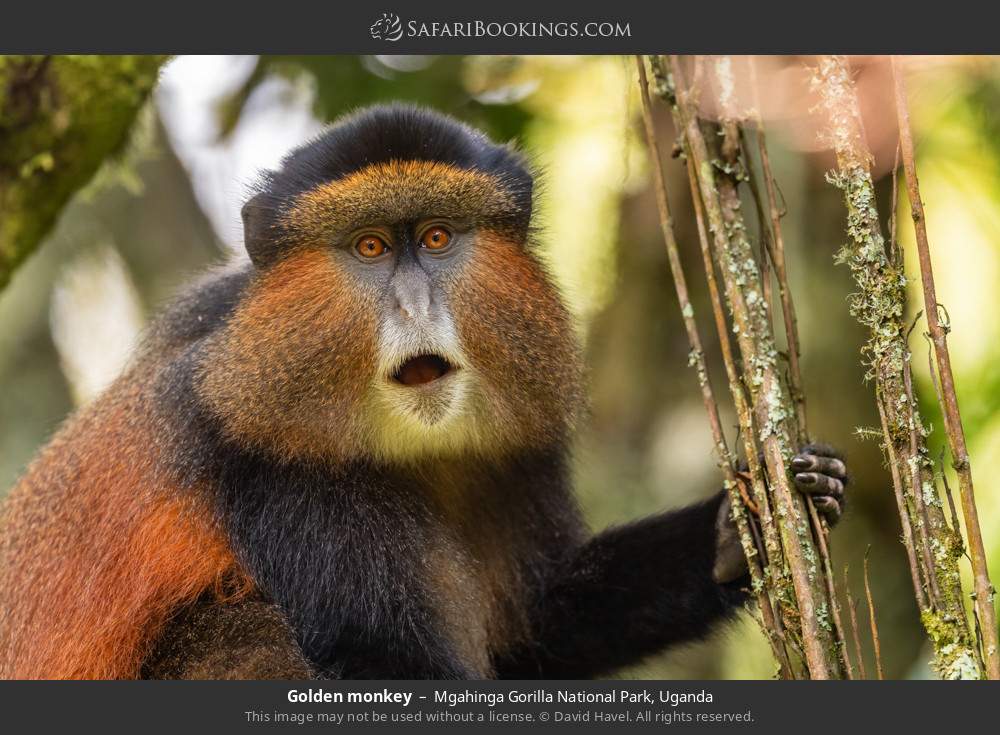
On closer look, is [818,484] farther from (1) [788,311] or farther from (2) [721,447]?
(1) [788,311]

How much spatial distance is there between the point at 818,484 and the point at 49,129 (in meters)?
4.68

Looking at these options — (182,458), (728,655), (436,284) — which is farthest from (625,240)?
(182,458)

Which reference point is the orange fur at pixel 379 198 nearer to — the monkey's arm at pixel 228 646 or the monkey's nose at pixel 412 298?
the monkey's nose at pixel 412 298

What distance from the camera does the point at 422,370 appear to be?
15.5 feet


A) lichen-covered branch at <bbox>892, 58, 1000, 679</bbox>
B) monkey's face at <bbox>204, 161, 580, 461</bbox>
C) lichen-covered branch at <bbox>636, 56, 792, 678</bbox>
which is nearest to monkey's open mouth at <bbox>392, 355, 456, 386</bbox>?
monkey's face at <bbox>204, 161, 580, 461</bbox>

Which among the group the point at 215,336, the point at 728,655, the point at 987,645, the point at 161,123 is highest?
the point at 161,123

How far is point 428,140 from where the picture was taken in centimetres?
492

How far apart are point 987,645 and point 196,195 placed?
7884 mm

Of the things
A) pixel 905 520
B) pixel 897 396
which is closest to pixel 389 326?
pixel 897 396

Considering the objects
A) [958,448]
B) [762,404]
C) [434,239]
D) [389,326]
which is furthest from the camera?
[434,239]

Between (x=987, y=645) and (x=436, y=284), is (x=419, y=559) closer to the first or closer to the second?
(x=436, y=284)

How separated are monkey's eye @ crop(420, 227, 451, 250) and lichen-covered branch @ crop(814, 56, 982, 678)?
5.59ft

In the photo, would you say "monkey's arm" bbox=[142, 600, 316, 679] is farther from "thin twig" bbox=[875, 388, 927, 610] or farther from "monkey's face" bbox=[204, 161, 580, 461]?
"thin twig" bbox=[875, 388, 927, 610]

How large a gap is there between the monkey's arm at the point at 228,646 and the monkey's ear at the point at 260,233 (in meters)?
1.54
